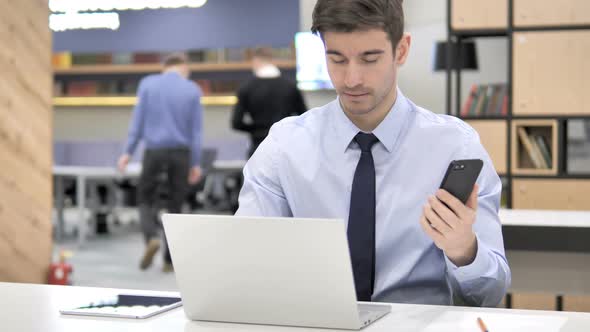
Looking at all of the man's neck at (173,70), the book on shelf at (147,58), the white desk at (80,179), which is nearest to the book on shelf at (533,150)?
the man's neck at (173,70)

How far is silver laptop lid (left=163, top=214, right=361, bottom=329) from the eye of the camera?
1383 mm

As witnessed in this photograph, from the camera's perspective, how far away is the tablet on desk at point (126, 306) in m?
1.63

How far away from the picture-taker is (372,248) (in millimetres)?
1856

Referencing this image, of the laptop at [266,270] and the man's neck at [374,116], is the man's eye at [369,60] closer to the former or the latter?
the man's neck at [374,116]

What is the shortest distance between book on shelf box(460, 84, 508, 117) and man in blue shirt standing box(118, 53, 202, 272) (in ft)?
6.77

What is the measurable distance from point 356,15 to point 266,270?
2.10 ft

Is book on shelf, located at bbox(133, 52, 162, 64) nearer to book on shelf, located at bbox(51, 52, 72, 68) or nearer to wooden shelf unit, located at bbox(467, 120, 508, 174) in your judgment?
book on shelf, located at bbox(51, 52, 72, 68)

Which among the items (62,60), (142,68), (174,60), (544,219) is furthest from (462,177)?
(62,60)

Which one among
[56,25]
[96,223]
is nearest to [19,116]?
[96,223]

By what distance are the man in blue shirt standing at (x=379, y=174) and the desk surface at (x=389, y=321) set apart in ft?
0.49

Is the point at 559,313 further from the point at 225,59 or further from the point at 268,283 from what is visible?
the point at 225,59

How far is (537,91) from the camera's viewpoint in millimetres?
5039

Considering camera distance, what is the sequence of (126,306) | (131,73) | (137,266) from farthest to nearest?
(131,73) < (137,266) < (126,306)

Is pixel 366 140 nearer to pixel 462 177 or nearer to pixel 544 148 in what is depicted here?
pixel 462 177
